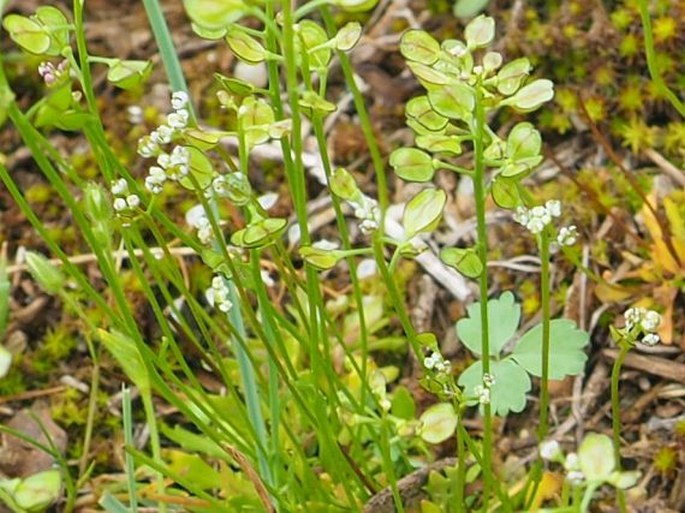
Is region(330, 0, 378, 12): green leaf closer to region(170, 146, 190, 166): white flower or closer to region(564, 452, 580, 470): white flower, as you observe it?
region(170, 146, 190, 166): white flower

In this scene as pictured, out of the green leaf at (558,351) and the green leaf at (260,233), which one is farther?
the green leaf at (558,351)

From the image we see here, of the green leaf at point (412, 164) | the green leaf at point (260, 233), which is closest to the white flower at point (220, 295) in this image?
the green leaf at point (260, 233)

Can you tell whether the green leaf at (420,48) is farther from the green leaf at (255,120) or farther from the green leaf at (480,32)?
the green leaf at (255,120)

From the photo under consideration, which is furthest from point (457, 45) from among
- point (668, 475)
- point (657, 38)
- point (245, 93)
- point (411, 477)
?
point (657, 38)

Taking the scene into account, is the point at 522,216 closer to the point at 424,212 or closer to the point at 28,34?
the point at 424,212

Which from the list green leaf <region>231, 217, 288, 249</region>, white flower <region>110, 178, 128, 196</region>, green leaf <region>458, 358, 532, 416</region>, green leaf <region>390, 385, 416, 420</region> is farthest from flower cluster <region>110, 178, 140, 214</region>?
green leaf <region>390, 385, 416, 420</region>

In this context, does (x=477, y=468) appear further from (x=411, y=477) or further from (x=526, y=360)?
(x=526, y=360)

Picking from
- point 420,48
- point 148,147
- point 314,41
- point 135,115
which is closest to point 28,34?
point 148,147

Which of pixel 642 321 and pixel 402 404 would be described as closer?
pixel 642 321
